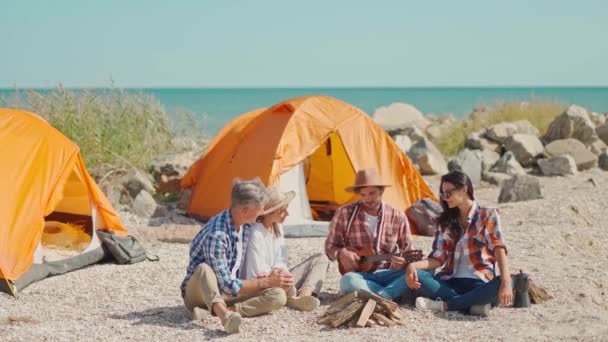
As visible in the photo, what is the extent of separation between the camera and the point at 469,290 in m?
6.11

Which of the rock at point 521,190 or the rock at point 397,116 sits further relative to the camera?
the rock at point 397,116

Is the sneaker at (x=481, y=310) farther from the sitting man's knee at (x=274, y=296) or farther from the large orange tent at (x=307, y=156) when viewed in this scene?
the large orange tent at (x=307, y=156)

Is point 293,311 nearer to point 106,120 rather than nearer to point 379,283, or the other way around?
point 379,283

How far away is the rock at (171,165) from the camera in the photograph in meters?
12.2

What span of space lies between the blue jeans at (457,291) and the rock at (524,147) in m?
9.19

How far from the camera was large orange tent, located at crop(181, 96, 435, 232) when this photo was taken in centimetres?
976

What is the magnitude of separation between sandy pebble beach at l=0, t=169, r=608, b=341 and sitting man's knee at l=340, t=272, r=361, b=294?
193 mm

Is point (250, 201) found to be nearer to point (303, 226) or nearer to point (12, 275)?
point (12, 275)

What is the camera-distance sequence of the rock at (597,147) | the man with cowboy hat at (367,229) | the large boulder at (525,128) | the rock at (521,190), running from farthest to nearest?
the large boulder at (525,128) < the rock at (597,147) < the rock at (521,190) < the man with cowboy hat at (367,229)

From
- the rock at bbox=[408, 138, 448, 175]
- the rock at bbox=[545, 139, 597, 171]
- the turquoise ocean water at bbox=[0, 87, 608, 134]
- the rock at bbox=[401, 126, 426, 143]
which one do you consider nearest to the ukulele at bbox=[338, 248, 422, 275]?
the rock at bbox=[408, 138, 448, 175]

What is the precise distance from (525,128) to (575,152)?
1.71 metres

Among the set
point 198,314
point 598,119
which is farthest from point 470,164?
point 198,314

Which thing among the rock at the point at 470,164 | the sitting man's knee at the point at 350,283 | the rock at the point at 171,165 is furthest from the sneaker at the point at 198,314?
the rock at the point at 470,164

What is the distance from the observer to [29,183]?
7555 millimetres
